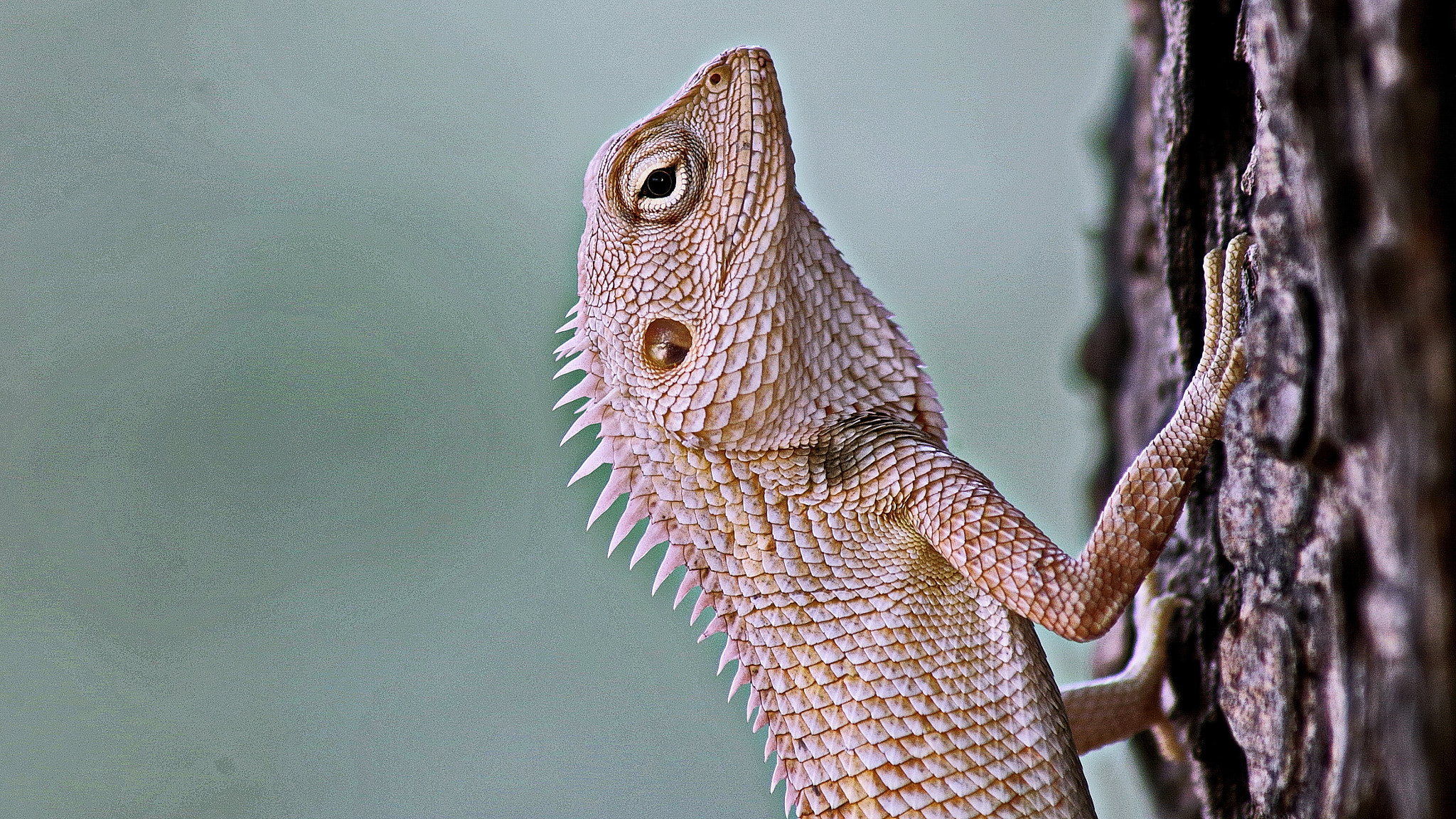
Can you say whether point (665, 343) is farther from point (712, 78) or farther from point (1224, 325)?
point (1224, 325)

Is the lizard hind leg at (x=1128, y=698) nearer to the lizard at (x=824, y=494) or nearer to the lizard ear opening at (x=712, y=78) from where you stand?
the lizard at (x=824, y=494)

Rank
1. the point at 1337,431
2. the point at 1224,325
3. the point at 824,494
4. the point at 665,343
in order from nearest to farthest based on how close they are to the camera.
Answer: the point at 1337,431
the point at 1224,325
the point at 824,494
the point at 665,343

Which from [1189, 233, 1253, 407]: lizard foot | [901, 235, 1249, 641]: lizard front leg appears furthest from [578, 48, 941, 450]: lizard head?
[1189, 233, 1253, 407]: lizard foot

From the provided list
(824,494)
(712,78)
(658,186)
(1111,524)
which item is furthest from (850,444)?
(712,78)

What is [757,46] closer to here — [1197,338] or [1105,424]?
[1197,338]

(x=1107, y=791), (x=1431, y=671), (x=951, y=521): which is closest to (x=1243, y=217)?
(x=951, y=521)

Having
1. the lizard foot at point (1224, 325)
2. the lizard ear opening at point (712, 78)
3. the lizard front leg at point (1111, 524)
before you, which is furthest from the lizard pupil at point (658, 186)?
the lizard foot at point (1224, 325)
